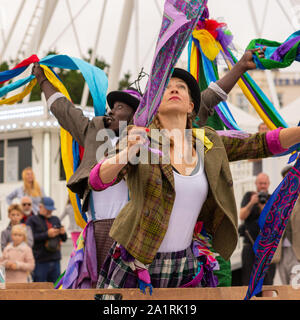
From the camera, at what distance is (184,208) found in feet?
7.95

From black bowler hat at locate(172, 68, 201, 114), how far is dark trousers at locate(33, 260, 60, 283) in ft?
12.6

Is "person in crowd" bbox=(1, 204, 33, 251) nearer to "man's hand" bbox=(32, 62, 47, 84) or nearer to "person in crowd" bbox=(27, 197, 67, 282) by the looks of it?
"person in crowd" bbox=(27, 197, 67, 282)

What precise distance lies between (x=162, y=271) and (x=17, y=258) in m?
3.36

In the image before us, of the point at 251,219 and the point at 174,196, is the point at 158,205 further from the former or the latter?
the point at 251,219

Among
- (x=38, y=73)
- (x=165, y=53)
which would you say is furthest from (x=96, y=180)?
(x=38, y=73)

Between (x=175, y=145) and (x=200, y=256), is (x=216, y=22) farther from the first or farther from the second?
(x=200, y=256)

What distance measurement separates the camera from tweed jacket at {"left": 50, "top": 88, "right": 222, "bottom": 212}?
3.22 metres

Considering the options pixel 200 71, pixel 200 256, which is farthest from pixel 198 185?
pixel 200 71

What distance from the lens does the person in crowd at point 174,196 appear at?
7.66 ft

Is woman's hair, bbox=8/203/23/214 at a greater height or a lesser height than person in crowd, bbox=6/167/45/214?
lesser

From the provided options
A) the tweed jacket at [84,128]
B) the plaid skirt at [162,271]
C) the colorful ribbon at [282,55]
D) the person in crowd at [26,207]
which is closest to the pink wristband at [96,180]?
the plaid skirt at [162,271]

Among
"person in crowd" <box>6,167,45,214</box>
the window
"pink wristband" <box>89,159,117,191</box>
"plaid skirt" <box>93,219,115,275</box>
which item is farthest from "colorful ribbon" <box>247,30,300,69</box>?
the window

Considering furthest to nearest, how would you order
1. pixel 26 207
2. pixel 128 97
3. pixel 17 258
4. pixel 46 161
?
1. pixel 46 161
2. pixel 26 207
3. pixel 17 258
4. pixel 128 97

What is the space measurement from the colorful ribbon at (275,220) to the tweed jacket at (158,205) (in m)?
0.12
